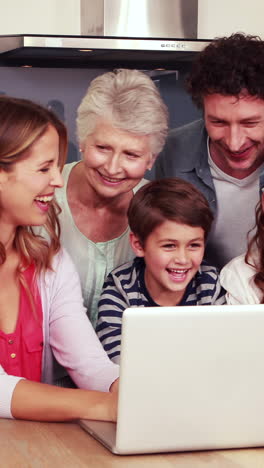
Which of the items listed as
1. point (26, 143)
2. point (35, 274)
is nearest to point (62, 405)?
point (35, 274)

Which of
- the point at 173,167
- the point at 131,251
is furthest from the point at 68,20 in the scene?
the point at 131,251

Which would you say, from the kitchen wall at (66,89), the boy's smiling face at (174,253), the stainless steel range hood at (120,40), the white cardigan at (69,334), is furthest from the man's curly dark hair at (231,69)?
the kitchen wall at (66,89)

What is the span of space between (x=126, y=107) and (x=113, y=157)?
6.1 inches

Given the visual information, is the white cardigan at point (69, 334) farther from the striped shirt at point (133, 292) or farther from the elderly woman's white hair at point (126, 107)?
the elderly woman's white hair at point (126, 107)

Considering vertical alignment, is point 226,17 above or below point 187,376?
above

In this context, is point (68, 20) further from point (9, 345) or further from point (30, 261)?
point (9, 345)

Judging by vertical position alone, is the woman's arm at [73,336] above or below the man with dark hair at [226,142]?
below

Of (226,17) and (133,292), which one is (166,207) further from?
(226,17)

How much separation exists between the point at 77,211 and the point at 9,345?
557 millimetres

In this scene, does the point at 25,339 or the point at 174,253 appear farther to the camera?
the point at 174,253

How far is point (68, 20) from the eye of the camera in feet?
9.88

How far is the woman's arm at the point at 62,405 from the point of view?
158 centimetres

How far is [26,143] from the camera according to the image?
6.51 feet

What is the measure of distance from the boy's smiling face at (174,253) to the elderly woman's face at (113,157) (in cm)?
20
